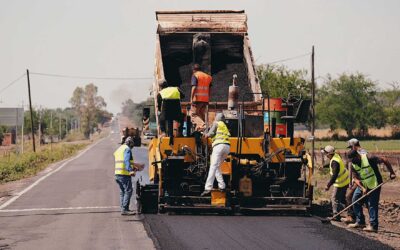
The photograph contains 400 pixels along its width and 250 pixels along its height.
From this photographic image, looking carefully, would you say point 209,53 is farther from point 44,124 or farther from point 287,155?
point 44,124

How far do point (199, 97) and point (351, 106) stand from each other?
3107 inches

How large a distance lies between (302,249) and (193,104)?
5.29 metres

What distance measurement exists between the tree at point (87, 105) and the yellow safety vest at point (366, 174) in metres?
127

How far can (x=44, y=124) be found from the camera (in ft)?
366

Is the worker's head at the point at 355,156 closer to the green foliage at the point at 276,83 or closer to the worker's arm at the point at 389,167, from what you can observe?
the worker's arm at the point at 389,167

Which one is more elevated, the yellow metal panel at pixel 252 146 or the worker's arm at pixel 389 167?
the yellow metal panel at pixel 252 146

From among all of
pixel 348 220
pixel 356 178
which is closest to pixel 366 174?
pixel 356 178

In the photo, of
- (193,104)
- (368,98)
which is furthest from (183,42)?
(368,98)

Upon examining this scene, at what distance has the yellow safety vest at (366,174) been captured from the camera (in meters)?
11.5

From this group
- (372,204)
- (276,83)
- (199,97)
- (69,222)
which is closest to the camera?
(372,204)

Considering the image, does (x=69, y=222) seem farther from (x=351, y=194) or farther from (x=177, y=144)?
(x=351, y=194)

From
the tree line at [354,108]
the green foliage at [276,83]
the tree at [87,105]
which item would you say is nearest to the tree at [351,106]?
the tree line at [354,108]

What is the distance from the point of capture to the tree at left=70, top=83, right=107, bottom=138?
459 feet

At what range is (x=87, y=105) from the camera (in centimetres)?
15150
